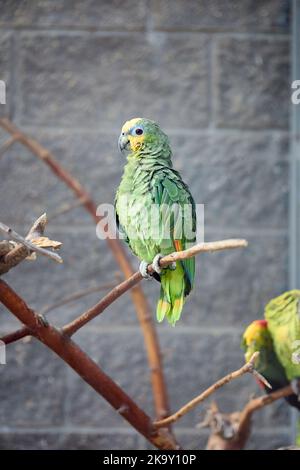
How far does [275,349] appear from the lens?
697 millimetres

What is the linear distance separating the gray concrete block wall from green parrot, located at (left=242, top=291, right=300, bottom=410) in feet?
0.86

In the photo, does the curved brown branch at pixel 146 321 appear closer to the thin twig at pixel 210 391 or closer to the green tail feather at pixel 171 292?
the thin twig at pixel 210 391

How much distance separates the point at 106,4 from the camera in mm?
979

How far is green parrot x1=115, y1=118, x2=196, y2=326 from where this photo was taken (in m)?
0.47

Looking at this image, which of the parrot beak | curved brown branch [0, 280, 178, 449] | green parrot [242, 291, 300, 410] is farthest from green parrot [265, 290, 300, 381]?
the parrot beak

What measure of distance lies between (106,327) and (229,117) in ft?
1.17

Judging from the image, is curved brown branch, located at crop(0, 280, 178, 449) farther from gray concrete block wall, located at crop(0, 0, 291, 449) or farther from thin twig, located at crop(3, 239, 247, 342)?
gray concrete block wall, located at crop(0, 0, 291, 449)

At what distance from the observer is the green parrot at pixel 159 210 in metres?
0.47

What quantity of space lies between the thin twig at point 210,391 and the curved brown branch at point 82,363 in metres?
0.02
